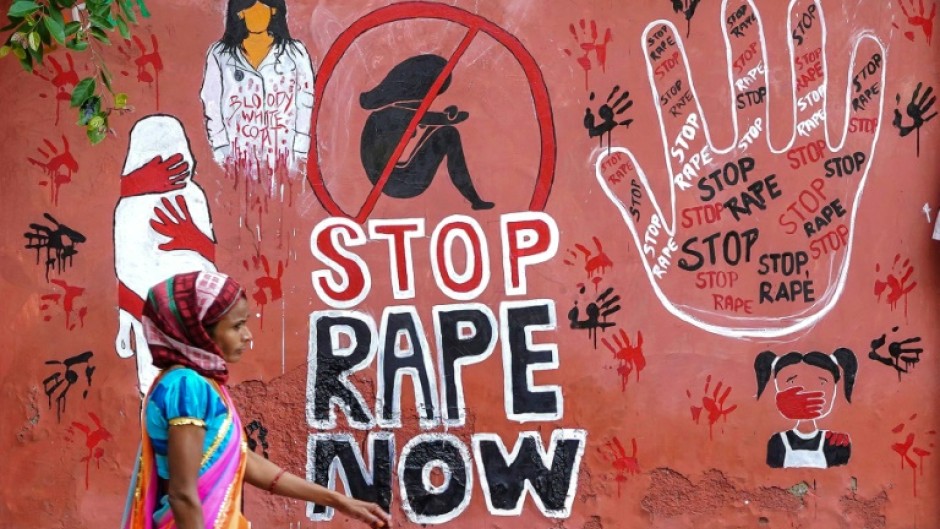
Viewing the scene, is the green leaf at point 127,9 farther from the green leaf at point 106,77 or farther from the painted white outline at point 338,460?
the painted white outline at point 338,460

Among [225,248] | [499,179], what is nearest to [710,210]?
[499,179]

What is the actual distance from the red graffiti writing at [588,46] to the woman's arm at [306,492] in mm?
2615

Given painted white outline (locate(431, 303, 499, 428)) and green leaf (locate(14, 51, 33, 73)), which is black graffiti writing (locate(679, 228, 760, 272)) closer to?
painted white outline (locate(431, 303, 499, 428))

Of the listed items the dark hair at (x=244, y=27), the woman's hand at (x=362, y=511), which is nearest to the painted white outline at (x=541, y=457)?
the woman's hand at (x=362, y=511)

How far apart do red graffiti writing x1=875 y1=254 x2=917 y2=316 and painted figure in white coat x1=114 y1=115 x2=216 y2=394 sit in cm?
310

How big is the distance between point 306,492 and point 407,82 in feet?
8.17

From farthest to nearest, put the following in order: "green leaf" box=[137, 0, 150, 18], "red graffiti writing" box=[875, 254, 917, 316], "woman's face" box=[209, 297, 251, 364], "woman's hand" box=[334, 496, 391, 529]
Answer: "red graffiti writing" box=[875, 254, 917, 316]
"green leaf" box=[137, 0, 150, 18]
"woman's hand" box=[334, 496, 391, 529]
"woman's face" box=[209, 297, 251, 364]

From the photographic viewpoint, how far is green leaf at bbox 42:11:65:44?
14.1ft

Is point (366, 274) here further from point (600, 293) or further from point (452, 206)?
point (600, 293)

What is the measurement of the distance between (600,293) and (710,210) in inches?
25.2

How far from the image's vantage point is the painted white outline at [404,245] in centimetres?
525

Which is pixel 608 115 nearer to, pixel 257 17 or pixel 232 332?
pixel 257 17

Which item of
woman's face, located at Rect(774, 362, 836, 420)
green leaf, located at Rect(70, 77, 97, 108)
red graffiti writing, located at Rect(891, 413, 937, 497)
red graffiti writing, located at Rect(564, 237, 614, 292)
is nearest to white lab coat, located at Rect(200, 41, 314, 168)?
green leaf, located at Rect(70, 77, 97, 108)

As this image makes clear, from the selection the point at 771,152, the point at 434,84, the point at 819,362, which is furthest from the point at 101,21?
the point at 819,362
